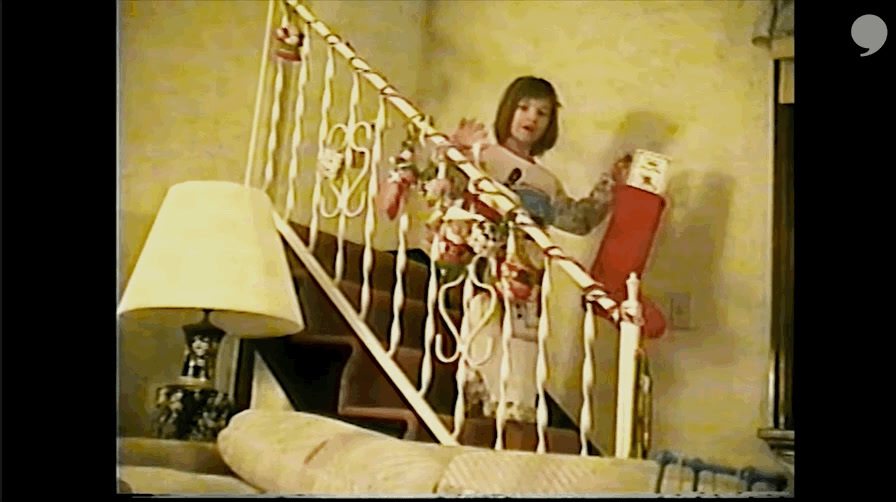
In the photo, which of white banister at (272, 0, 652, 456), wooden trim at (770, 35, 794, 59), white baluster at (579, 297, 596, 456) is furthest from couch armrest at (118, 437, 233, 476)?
wooden trim at (770, 35, 794, 59)

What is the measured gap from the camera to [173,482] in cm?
128

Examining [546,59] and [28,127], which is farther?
[546,59]

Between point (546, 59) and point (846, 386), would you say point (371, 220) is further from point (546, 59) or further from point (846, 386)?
point (846, 386)

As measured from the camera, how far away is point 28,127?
1.28 metres

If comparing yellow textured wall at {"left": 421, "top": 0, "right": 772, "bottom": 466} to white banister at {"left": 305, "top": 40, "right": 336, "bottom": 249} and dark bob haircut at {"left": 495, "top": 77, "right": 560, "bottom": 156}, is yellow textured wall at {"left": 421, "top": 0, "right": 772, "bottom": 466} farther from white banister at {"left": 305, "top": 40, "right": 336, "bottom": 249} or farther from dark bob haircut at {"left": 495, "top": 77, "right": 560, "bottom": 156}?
white banister at {"left": 305, "top": 40, "right": 336, "bottom": 249}

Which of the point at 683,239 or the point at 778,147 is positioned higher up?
the point at 778,147

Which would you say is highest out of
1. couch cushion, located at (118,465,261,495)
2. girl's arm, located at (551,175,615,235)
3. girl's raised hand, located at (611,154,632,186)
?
girl's raised hand, located at (611,154,632,186)

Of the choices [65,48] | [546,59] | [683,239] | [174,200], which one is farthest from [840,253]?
[65,48]

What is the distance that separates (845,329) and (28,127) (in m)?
1.05

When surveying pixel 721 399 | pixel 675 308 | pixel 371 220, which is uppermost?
pixel 371 220

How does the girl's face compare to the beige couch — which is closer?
the beige couch

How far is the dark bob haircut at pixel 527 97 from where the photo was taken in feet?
4.57

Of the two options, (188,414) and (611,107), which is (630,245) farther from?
(188,414)

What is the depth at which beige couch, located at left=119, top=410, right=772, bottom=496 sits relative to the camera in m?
1.29
